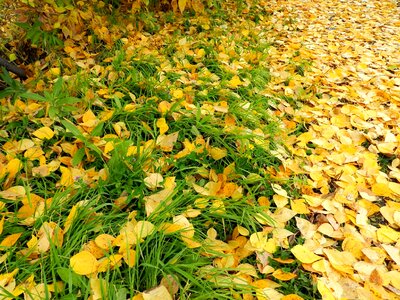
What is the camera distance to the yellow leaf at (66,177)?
4.76 ft

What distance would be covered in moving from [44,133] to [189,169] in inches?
30.7

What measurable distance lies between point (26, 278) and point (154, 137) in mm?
→ 880

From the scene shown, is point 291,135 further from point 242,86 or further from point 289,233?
point 289,233

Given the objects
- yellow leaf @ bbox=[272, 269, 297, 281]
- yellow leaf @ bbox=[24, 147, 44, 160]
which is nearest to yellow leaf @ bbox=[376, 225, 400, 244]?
yellow leaf @ bbox=[272, 269, 297, 281]

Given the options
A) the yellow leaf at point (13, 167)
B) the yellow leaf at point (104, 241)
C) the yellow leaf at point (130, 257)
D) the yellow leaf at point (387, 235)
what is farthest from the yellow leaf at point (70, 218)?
the yellow leaf at point (387, 235)

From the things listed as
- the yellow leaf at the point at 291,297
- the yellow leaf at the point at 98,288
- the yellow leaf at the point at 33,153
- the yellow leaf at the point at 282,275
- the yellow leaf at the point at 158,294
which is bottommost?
the yellow leaf at the point at 282,275

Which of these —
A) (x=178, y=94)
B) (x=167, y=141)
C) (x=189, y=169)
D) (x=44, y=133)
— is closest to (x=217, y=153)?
(x=189, y=169)

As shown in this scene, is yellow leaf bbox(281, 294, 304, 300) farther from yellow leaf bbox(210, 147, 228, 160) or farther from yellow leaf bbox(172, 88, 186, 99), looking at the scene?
yellow leaf bbox(172, 88, 186, 99)

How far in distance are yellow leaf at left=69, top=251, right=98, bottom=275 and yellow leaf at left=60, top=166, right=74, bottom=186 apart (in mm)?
428

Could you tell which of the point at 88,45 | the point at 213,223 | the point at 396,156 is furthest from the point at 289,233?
the point at 88,45

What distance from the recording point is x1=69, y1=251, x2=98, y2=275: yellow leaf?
3.60 feet

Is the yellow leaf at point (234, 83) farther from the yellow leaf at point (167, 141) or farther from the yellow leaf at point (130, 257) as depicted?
the yellow leaf at point (130, 257)

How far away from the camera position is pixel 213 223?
4.61 feet

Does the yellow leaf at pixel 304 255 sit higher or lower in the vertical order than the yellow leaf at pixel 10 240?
lower
